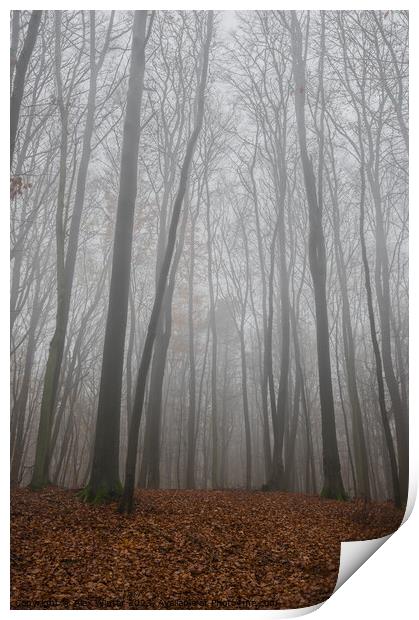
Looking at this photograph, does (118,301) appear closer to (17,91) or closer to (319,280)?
(17,91)

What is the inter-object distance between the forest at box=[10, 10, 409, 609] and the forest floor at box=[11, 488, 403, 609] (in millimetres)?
220

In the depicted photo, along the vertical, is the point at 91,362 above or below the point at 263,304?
below

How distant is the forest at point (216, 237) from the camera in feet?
18.8

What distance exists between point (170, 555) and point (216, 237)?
14.0ft

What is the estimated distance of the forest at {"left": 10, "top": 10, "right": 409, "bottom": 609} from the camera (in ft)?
18.8

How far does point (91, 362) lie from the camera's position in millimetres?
6789

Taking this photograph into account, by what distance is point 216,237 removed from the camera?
659cm

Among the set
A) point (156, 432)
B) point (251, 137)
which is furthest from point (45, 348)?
point (251, 137)

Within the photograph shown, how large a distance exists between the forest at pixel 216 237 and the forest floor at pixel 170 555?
8.7 inches

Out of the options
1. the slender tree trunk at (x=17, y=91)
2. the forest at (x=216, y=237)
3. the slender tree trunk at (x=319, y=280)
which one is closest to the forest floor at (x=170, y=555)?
the forest at (x=216, y=237)

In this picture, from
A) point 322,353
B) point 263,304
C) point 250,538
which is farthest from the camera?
point 263,304

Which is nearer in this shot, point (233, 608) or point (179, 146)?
point (233, 608)
